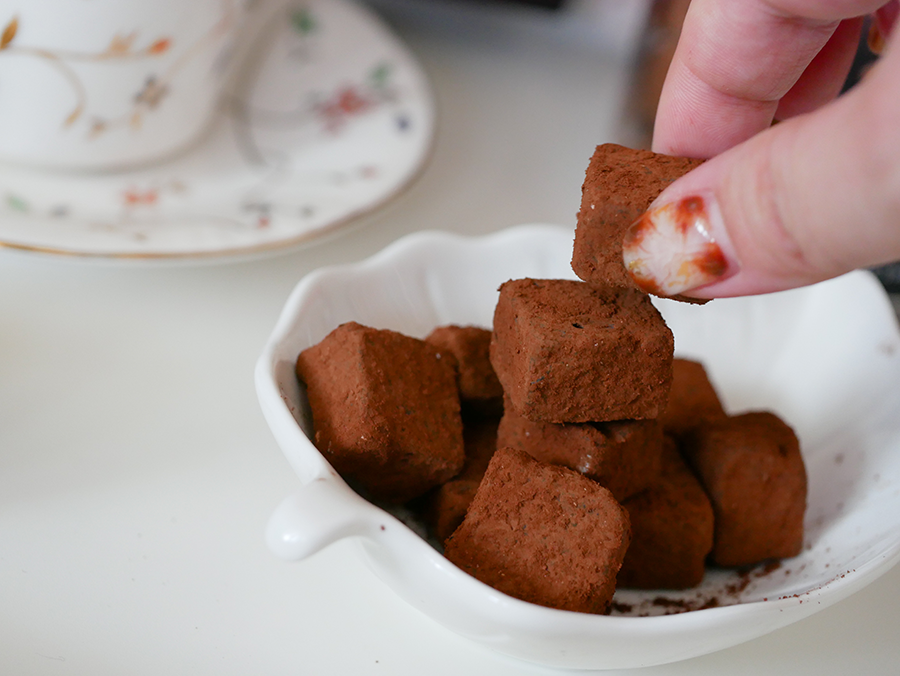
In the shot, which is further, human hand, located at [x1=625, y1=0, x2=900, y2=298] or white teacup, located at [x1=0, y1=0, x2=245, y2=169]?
white teacup, located at [x1=0, y1=0, x2=245, y2=169]

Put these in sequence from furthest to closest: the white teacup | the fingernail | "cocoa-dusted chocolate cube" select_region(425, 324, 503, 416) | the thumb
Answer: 1. the white teacup
2. "cocoa-dusted chocolate cube" select_region(425, 324, 503, 416)
3. the fingernail
4. the thumb

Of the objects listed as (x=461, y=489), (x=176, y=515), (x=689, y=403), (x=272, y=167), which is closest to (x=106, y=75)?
(x=272, y=167)

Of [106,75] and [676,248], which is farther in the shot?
[106,75]

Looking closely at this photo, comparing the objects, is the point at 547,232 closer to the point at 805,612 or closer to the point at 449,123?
the point at 805,612

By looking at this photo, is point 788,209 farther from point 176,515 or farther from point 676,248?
point 176,515

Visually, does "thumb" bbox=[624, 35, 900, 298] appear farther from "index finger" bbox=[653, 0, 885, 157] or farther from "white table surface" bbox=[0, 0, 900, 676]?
"white table surface" bbox=[0, 0, 900, 676]

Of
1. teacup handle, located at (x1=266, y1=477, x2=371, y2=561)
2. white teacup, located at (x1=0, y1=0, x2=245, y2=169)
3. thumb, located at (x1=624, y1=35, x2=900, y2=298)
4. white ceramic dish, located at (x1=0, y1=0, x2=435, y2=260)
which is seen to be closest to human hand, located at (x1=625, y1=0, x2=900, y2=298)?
thumb, located at (x1=624, y1=35, x2=900, y2=298)

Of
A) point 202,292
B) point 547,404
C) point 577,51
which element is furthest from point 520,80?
point 547,404
